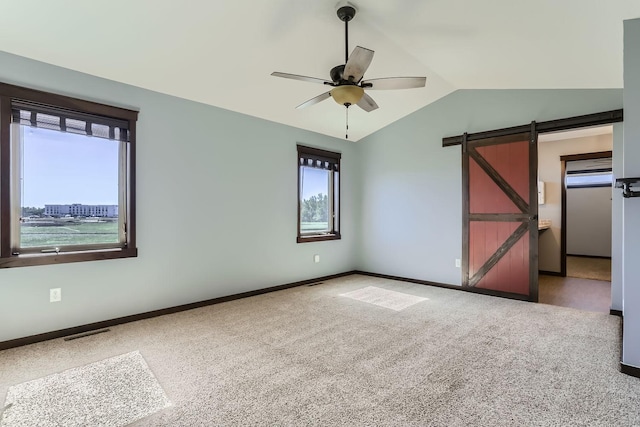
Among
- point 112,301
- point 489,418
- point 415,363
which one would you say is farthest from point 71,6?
point 489,418

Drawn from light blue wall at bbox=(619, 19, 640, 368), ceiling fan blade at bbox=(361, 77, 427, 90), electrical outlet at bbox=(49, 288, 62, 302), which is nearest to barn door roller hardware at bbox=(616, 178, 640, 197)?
light blue wall at bbox=(619, 19, 640, 368)

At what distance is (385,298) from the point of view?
4.22 metres

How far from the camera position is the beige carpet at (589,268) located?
552 cm

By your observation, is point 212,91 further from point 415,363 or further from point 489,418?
point 489,418

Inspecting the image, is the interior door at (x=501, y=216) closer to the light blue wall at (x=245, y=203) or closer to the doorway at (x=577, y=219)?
the light blue wall at (x=245, y=203)

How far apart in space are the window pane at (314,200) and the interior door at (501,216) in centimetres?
229

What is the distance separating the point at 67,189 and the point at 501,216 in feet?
17.2

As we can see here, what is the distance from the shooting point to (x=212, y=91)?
366 cm

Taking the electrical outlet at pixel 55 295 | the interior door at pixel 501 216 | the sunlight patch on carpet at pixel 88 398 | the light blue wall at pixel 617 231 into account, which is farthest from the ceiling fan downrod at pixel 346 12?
the electrical outlet at pixel 55 295

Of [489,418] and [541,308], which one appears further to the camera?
[541,308]

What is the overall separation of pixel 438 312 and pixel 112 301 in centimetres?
358

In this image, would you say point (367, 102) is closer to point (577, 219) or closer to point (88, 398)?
point (88, 398)

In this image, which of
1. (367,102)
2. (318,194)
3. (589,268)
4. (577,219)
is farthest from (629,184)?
(577,219)

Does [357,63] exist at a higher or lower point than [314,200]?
higher
